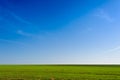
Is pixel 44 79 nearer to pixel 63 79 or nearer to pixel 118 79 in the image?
pixel 63 79

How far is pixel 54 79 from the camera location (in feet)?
90.9

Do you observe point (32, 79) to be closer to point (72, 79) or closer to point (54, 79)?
point (54, 79)

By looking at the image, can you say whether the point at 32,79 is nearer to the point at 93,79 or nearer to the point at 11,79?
the point at 11,79

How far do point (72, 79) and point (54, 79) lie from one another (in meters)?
2.90

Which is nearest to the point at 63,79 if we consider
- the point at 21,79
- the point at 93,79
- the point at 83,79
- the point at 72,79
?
the point at 72,79

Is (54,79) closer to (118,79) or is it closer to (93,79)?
(93,79)

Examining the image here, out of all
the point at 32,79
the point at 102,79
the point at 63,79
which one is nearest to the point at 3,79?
the point at 32,79

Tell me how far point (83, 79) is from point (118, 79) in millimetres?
5775

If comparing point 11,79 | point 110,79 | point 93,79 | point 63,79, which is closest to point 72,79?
point 63,79

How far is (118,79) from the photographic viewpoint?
92.0 feet

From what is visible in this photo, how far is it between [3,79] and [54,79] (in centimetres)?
838

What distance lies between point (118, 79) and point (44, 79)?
1205 centimetres

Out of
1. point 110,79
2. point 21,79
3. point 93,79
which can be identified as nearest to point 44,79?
point 21,79

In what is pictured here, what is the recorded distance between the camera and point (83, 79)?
27641mm
